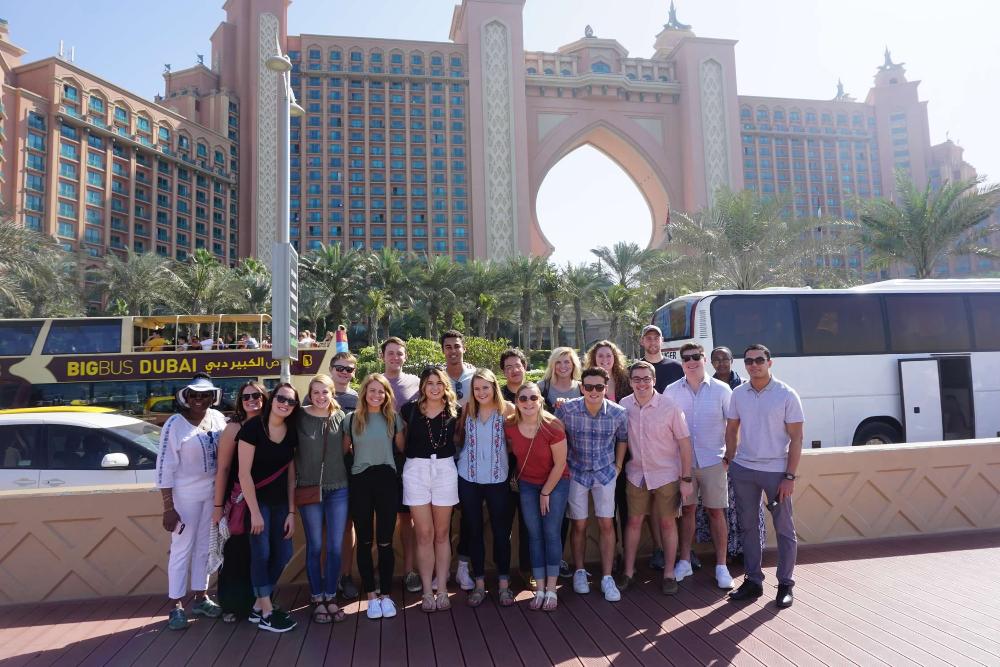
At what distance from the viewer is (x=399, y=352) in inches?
186

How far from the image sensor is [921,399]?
8.70 meters

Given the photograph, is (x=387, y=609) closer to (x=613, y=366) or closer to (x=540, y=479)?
(x=540, y=479)

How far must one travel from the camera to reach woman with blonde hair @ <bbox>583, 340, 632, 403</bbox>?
4.82 m

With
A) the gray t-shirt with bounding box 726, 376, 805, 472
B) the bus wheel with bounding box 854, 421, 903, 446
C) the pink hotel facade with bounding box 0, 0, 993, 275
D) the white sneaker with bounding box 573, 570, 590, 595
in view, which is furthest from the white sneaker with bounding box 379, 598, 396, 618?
the pink hotel facade with bounding box 0, 0, 993, 275

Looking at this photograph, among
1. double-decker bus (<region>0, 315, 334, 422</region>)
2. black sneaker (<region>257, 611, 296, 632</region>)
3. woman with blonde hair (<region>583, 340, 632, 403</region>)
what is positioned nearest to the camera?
black sneaker (<region>257, 611, 296, 632</region>)

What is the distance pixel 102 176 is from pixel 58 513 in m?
62.4

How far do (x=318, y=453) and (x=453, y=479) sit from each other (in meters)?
0.90

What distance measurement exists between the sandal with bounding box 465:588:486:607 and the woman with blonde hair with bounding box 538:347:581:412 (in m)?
1.41

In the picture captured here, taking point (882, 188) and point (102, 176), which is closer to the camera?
point (102, 176)

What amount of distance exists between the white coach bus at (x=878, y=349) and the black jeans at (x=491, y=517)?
19.4 feet

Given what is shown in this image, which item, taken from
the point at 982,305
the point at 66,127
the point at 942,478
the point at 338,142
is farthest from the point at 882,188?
the point at 66,127

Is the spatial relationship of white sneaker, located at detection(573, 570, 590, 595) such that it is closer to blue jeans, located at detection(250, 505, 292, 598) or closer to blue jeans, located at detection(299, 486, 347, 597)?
blue jeans, located at detection(299, 486, 347, 597)

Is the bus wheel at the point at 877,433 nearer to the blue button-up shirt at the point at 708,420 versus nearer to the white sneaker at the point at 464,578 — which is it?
the blue button-up shirt at the point at 708,420

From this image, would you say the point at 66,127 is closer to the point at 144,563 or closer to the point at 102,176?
the point at 102,176
